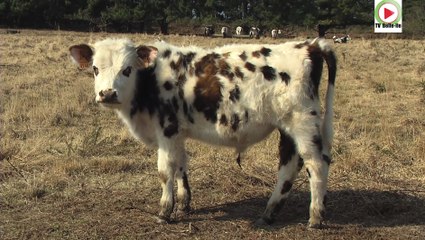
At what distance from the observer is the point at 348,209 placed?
6523 mm

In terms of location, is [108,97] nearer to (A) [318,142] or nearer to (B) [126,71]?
(B) [126,71]

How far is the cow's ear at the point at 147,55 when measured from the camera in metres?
5.94

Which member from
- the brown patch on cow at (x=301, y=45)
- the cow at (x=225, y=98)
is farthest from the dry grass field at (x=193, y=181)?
the brown patch on cow at (x=301, y=45)

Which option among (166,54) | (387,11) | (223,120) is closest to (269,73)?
(223,120)

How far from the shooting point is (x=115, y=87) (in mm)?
5633

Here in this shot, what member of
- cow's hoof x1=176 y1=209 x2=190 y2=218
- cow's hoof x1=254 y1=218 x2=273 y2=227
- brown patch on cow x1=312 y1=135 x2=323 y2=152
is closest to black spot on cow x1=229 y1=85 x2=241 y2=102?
brown patch on cow x1=312 y1=135 x2=323 y2=152

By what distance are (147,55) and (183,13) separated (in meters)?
64.2

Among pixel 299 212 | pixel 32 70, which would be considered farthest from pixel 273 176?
pixel 32 70

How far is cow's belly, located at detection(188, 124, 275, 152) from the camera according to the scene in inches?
228

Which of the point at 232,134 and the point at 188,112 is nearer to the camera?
the point at 232,134

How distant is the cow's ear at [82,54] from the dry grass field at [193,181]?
1762mm

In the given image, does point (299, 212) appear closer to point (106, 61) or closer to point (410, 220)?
point (410, 220)

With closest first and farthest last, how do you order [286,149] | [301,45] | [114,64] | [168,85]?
[114,64], [301,45], [168,85], [286,149]

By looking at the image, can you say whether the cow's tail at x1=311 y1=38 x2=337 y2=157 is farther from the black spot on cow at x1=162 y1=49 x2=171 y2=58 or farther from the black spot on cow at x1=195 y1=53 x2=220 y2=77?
the black spot on cow at x1=162 y1=49 x2=171 y2=58
